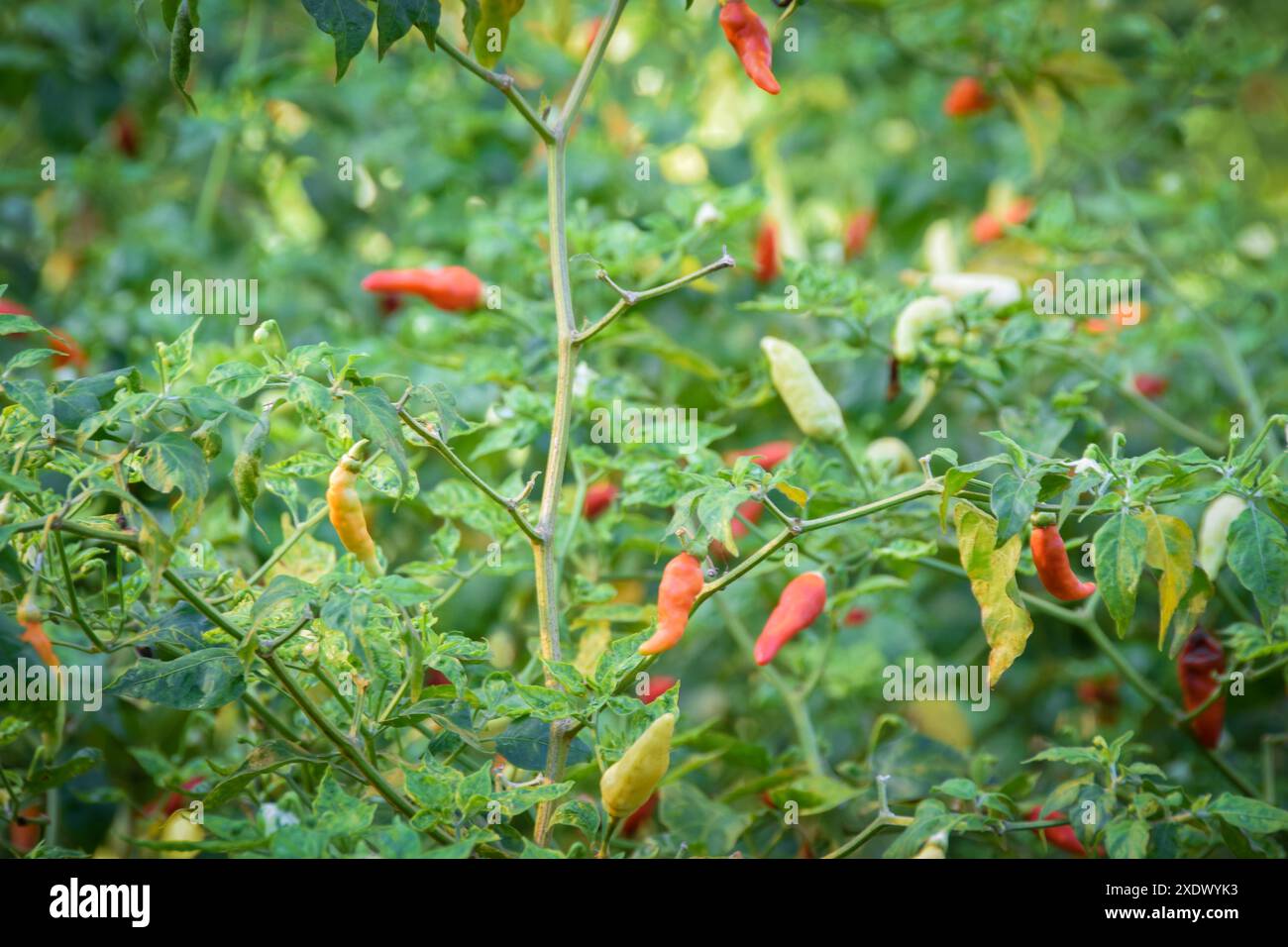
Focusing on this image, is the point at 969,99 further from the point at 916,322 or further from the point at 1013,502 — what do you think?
the point at 1013,502

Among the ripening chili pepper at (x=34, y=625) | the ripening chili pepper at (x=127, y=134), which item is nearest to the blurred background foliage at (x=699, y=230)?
the ripening chili pepper at (x=127, y=134)

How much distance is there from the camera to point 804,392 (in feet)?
4.10

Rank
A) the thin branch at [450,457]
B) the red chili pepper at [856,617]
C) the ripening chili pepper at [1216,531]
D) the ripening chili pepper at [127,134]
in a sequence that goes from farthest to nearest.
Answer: the ripening chili pepper at [127,134] → the red chili pepper at [856,617] → the ripening chili pepper at [1216,531] → the thin branch at [450,457]

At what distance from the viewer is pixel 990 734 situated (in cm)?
191

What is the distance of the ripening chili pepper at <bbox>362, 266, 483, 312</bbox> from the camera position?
1.40 meters

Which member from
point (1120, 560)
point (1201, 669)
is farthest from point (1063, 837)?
→ point (1120, 560)

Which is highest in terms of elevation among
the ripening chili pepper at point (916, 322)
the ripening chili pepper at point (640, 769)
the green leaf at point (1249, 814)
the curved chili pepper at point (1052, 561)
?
the ripening chili pepper at point (916, 322)

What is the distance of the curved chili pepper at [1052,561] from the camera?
3.09 ft

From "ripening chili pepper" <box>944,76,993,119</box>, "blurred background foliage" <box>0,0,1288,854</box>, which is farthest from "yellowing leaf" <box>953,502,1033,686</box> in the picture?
"ripening chili pepper" <box>944,76,993,119</box>

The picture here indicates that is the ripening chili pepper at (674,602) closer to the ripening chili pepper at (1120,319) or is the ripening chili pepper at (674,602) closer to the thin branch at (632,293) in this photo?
the thin branch at (632,293)

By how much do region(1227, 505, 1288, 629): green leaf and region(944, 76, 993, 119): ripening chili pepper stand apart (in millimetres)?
1196

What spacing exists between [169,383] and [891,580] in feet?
2.23

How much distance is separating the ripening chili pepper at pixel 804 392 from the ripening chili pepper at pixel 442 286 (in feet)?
1.23
